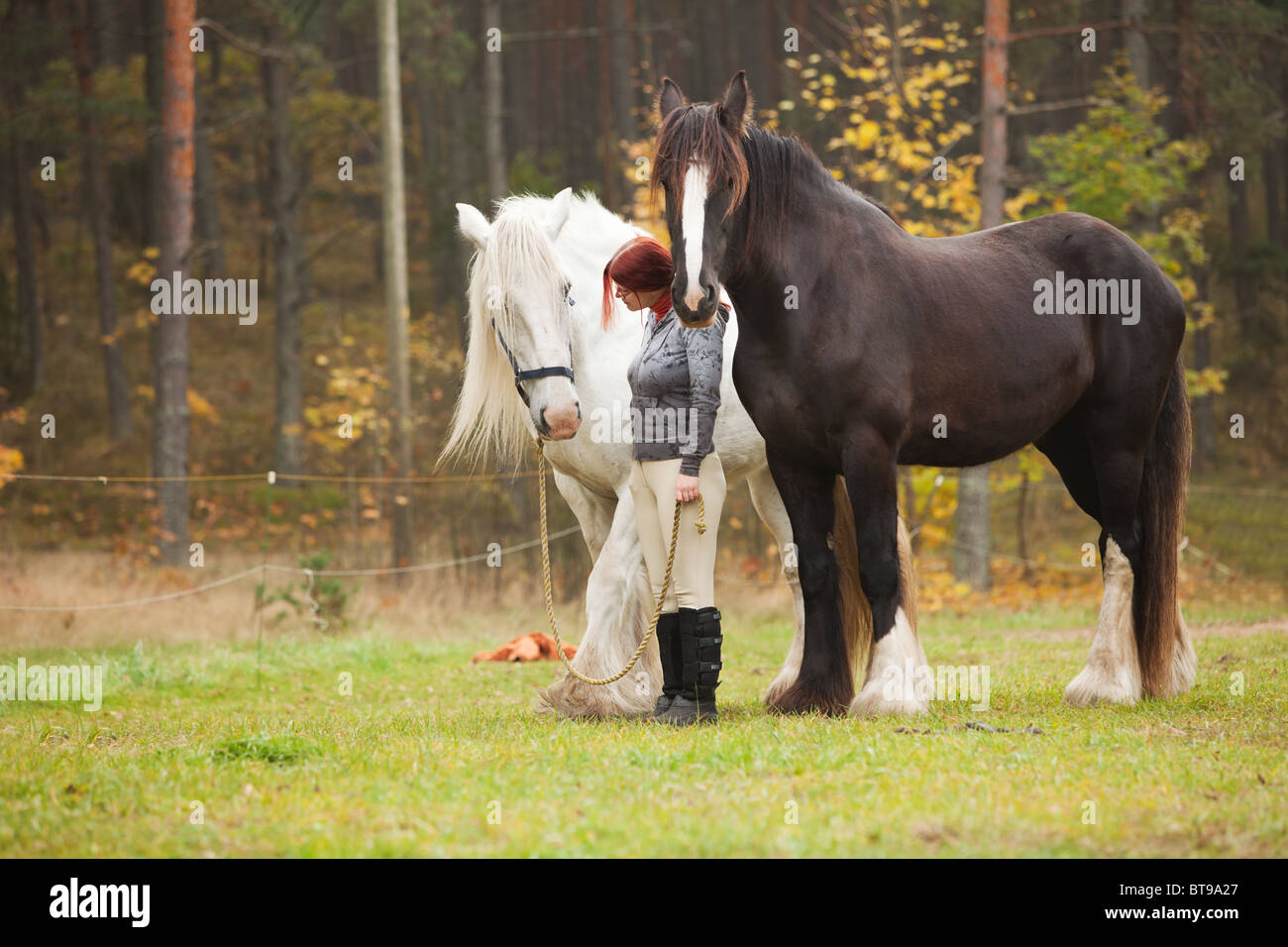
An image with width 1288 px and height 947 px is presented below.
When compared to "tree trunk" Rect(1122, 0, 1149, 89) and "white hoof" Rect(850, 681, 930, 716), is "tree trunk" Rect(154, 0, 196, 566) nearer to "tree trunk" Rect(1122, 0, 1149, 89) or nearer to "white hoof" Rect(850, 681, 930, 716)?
"white hoof" Rect(850, 681, 930, 716)

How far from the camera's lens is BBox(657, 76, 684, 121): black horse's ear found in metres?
5.49

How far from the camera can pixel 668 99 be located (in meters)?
5.54

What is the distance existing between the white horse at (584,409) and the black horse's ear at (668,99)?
847 mm

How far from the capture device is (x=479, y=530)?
13359mm

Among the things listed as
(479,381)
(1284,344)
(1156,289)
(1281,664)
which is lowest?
(1281,664)

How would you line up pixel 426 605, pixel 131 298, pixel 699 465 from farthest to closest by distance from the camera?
pixel 131 298 → pixel 426 605 → pixel 699 465

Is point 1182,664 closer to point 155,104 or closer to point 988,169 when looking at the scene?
point 988,169

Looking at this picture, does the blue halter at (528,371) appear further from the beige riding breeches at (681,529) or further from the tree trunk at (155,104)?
the tree trunk at (155,104)

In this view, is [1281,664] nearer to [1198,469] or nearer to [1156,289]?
[1156,289]

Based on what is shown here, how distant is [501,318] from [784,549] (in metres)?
2.22

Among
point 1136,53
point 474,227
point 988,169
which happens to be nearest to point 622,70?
point 1136,53
